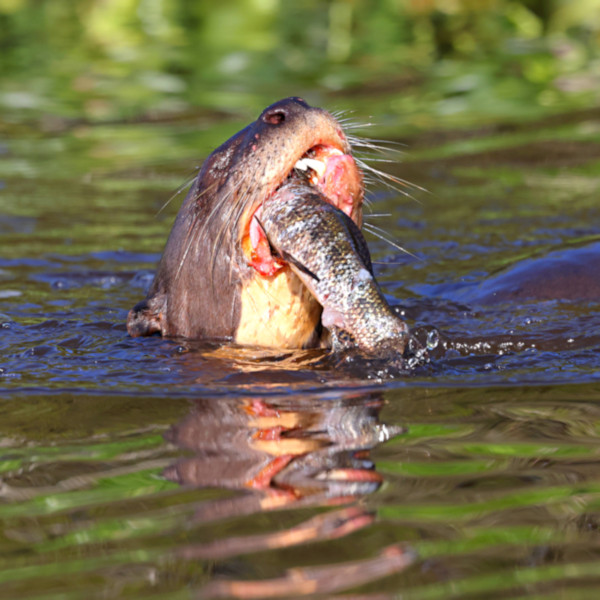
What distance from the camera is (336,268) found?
3.59m

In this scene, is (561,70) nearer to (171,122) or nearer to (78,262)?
(171,122)

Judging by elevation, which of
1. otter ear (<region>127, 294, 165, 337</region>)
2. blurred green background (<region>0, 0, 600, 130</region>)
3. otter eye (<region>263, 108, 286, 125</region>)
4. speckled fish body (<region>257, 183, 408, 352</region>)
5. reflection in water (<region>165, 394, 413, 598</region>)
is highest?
blurred green background (<region>0, 0, 600, 130</region>)

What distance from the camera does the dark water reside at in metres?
2.29

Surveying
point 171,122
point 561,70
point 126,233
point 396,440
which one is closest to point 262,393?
point 396,440

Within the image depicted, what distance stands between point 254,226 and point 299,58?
9.44m

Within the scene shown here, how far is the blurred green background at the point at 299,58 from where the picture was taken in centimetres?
1071

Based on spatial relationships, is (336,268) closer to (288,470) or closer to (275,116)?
(275,116)

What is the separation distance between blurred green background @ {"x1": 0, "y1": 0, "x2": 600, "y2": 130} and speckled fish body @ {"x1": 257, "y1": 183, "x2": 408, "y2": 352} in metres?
6.24

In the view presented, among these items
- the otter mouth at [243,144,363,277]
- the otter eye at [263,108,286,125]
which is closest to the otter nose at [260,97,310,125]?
the otter eye at [263,108,286,125]

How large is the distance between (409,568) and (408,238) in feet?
15.5

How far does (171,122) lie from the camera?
33.8 ft

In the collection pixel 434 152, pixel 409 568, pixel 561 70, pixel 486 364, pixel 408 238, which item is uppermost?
pixel 561 70

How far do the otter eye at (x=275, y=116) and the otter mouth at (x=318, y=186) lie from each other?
0.17m

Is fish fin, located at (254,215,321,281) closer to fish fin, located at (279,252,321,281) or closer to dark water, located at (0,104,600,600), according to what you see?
fish fin, located at (279,252,321,281)
